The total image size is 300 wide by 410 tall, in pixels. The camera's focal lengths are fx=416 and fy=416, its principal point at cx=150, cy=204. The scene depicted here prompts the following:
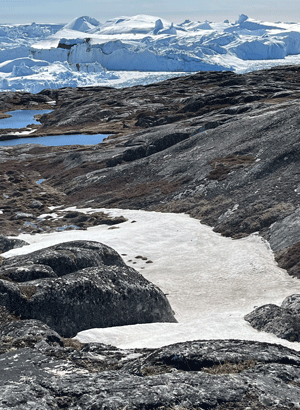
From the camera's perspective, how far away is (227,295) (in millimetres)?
25375

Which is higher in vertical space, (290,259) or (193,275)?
(290,259)

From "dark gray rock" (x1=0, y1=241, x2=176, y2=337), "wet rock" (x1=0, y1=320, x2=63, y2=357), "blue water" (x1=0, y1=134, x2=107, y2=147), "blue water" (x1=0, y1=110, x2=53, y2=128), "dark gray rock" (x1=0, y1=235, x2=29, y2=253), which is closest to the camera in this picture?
"wet rock" (x1=0, y1=320, x2=63, y2=357)

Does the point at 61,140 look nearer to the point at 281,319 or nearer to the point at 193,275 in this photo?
the point at 193,275

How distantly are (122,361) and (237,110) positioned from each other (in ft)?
270

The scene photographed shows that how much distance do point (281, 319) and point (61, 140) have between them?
100344 millimetres

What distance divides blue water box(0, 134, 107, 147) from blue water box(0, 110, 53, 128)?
34397 mm

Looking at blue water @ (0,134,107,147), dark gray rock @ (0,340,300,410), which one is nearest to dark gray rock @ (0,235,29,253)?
dark gray rock @ (0,340,300,410)

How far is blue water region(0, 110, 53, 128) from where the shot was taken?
492ft

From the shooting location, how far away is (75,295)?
17906mm

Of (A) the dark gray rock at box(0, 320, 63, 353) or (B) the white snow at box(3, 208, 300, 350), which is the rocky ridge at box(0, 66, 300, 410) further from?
(B) the white snow at box(3, 208, 300, 350)

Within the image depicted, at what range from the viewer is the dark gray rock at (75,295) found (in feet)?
55.4

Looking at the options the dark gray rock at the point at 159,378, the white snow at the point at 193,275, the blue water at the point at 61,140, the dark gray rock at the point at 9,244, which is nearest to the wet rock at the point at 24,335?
the dark gray rock at the point at 159,378

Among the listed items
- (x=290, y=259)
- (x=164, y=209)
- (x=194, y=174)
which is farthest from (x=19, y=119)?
(x=290, y=259)

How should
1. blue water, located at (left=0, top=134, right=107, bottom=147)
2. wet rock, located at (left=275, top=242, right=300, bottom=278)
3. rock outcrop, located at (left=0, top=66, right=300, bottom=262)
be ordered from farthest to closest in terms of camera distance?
blue water, located at (left=0, top=134, right=107, bottom=147) < rock outcrop, located at (left=0, top=66, right=300, bottom=262) < wet rock, located at (left=275, top=242, right=300, bottom=278)
